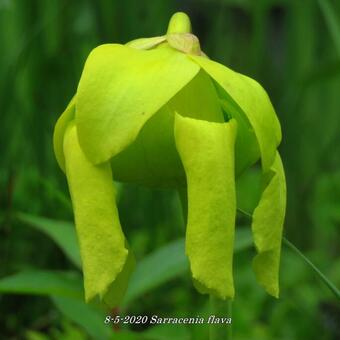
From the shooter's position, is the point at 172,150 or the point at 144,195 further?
the point at 144,195

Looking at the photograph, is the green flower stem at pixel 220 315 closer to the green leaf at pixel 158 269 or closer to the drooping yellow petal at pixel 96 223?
the drooping yellow petal at pixel 96 223

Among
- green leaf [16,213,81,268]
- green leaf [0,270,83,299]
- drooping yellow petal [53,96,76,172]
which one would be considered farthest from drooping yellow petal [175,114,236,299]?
green leaf [16,213,81,268]

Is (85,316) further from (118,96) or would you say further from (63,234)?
(118,96)

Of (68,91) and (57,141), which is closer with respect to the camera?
(57,141)

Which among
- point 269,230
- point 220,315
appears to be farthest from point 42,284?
point 269,230

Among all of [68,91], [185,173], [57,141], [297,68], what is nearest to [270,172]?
[185,173]

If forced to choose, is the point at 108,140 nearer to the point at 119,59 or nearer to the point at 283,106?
the point at 119,59

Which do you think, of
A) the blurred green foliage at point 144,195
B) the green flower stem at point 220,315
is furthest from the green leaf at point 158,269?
the green flower stem at point 220,315
